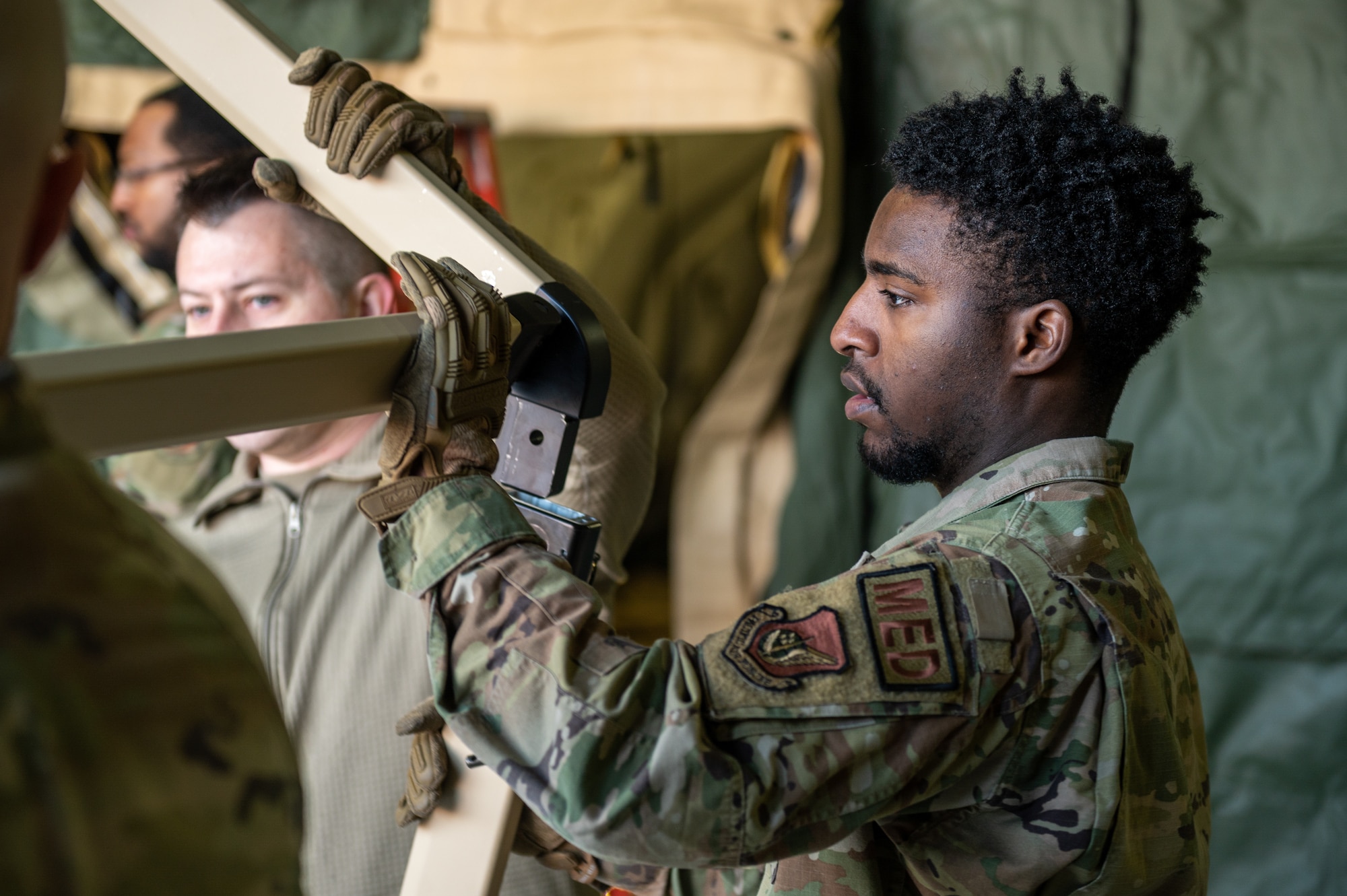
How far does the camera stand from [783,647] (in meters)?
0.69

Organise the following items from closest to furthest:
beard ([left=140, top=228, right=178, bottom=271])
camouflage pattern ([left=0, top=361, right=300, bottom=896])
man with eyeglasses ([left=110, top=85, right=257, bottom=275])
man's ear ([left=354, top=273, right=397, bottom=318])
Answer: camouflage pattern ([left=0, top=361, right=300, bottom=896]), man's ear ([left=354, top=273, right=397, bottom=318]), man with eyeglasses ([left=110, top=85, right=257, bottom=275]), beard ([left=140, top=228, right=178, bottom=271])

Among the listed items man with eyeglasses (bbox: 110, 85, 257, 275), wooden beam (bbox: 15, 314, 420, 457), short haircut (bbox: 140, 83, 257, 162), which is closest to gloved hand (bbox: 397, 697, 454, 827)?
wooden beam (bbox: 15, 314, 420, 457)

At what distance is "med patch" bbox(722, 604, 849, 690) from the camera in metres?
0.68

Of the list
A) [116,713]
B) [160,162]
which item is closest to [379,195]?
[116,713]

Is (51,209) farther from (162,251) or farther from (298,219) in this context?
(162,251)

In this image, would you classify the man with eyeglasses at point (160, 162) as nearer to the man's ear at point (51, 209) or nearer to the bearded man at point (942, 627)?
the bearded man at point (942, 627)

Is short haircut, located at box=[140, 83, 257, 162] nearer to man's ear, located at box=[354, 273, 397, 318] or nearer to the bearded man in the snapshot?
man's ear, located at box=[354, 273, 397, 318]

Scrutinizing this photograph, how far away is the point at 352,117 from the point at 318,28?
157 centimetres

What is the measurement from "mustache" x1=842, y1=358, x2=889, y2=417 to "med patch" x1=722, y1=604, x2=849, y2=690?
0.27 meters

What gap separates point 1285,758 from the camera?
1.79 m

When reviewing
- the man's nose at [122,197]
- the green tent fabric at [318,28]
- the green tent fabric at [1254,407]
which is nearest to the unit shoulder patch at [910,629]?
the green tent fabric at [1254,407]

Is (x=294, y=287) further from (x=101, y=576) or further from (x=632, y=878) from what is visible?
(x=101, y=576)

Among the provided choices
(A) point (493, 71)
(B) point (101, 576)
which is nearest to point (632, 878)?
(B) point (101, 576)

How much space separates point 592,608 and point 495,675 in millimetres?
67
